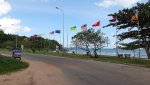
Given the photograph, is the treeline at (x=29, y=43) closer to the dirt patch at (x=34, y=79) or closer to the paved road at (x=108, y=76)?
the paved road at (x=108, y=76)

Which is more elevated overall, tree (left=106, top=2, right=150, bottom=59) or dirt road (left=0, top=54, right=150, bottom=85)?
tree (left=106, top=2, right=150, bottom=59)

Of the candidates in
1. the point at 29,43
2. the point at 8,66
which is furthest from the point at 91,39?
the point at 29,43

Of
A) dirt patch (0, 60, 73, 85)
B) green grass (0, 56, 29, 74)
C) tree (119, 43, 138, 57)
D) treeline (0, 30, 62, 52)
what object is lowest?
dirt patch (0, 60, 73, 85)

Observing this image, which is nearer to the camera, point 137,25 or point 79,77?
point 79,77

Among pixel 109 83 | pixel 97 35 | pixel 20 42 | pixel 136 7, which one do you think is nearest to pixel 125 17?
pixel 136 7

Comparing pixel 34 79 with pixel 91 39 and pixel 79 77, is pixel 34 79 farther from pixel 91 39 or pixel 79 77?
pixel 91 39

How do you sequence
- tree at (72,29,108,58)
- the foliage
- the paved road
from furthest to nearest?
the foliage → tree at (72,29,108,58) → the paved road

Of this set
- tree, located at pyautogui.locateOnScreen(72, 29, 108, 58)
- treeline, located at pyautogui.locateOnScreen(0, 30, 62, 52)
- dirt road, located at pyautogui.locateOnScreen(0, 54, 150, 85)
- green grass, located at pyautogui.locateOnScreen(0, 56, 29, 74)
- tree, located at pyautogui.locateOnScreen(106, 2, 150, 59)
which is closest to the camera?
dirt road, located at pyautogui.locateOnScreen(0, 54, 150, 85)

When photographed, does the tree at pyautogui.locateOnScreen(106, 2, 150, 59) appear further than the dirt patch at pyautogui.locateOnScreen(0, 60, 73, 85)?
Yes

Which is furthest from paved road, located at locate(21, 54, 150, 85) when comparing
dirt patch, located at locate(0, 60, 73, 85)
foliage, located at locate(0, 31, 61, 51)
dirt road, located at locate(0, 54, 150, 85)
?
foliage, located at locate(0, 31, 61, 51)

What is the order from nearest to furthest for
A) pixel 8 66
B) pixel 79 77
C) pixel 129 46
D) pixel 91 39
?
pixel 79 77 < pixel 8 66 < pixel 129 46 < pixel 91 39

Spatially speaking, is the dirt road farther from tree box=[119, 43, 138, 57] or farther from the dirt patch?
tree box=[119, 43, 138, 57]

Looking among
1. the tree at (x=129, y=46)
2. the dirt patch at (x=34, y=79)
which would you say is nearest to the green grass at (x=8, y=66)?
the dirt patch at (x=34, y=79)

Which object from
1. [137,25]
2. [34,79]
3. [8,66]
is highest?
[137,25]
